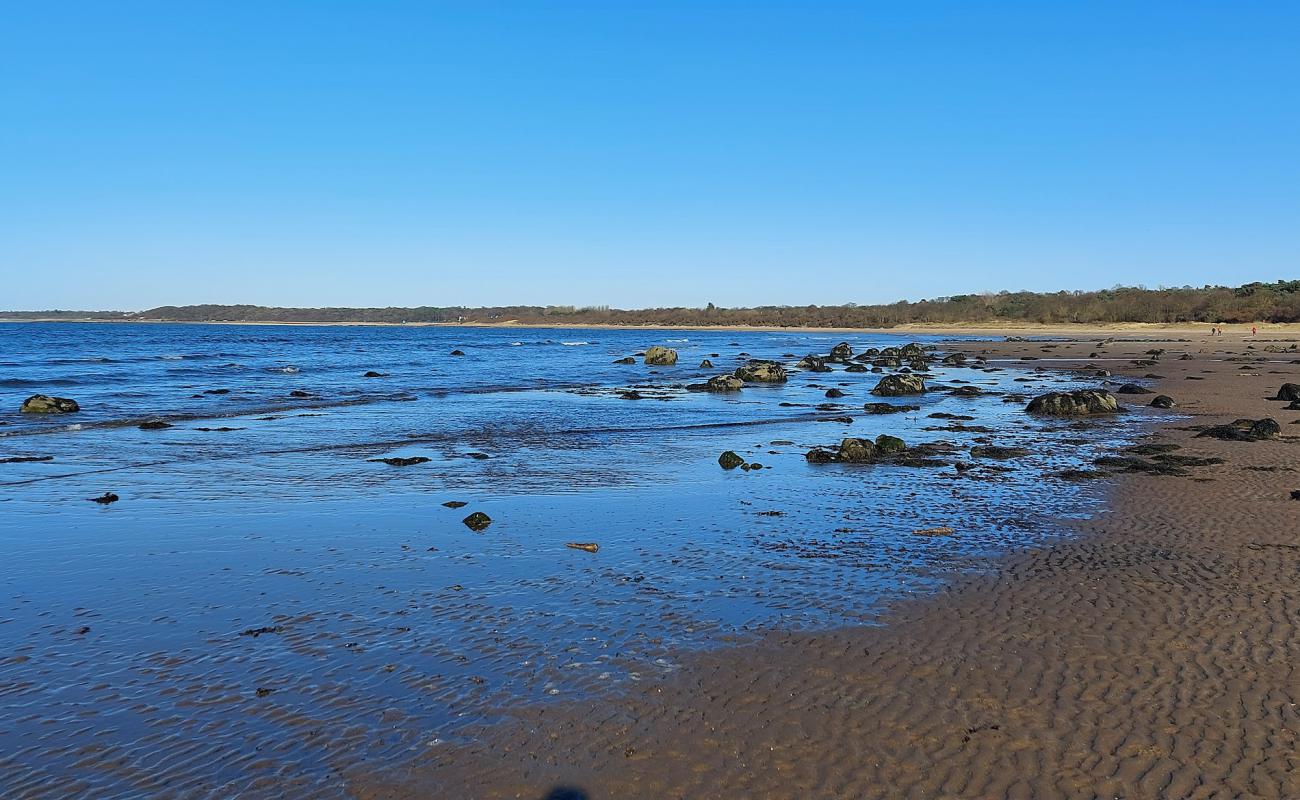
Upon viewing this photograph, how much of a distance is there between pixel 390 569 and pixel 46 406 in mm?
22319

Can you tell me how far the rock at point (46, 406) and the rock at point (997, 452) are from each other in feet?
83.3

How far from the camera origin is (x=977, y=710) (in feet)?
20.0

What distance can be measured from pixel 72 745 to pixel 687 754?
3863 mm

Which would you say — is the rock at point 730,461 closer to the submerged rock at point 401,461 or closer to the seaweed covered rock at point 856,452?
the seaweed covered rock at point 856,452

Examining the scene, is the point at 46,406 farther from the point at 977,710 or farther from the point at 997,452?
the point at 977,710

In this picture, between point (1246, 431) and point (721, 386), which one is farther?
point (721, 386)

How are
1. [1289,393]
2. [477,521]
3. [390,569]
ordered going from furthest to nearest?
[1289,393] → [477,521] → [390,569]

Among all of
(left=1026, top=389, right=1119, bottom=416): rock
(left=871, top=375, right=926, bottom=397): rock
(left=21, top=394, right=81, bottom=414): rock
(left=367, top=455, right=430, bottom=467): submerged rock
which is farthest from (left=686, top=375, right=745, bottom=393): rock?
(left=21, top=394, right=81, bottom=414): rock

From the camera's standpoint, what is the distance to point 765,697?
6312 mm

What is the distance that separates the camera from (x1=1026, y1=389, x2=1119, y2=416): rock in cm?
2433

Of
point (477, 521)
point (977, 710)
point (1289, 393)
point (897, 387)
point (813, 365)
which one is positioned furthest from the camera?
point (813, 365)

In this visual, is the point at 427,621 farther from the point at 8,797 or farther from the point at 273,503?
the point at 273,503

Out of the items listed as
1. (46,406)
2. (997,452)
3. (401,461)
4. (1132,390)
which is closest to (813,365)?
(1132,390)

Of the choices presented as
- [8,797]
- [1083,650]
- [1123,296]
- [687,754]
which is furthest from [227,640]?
[1123,296]
